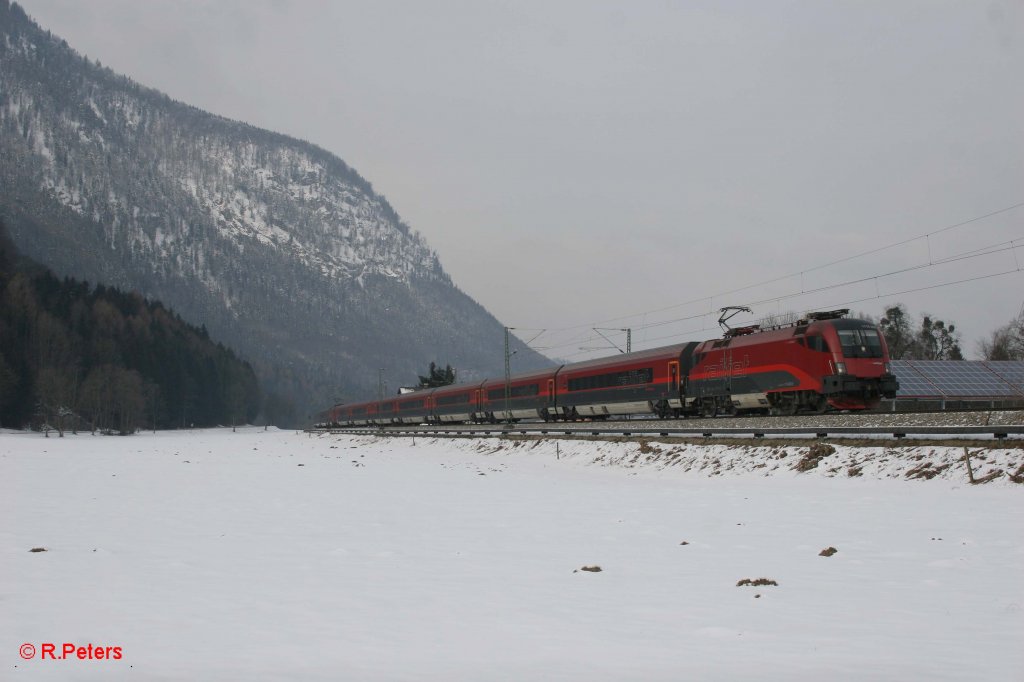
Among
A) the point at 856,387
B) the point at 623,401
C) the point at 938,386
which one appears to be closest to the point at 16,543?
the point at 856,387

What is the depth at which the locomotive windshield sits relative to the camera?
3300 cm

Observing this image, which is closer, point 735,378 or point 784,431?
point 784,431

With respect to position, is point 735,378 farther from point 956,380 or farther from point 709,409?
point 956,380

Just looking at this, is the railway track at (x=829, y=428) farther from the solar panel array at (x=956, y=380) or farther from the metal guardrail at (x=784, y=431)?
the solar panel array at (x=956, y=380)

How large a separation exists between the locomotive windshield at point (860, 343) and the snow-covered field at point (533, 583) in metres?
10.2

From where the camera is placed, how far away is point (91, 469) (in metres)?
36.7

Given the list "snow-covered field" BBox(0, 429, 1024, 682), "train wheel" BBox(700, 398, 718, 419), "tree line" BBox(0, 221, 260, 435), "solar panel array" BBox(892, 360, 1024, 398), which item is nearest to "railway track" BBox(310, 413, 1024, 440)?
"snow-covered field" BBox(0, 429, 1024, 682)

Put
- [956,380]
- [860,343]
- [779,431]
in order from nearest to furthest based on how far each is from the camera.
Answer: [779,431]
[860,343]
[956,380]

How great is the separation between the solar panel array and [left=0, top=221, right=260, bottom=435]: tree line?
315ft

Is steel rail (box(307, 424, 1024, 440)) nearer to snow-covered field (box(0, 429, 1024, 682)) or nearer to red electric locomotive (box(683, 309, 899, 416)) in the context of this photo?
snow-covered field (box(0, 429, 1024, 682))

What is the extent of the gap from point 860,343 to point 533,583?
26.1 meters

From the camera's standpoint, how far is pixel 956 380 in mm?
64438

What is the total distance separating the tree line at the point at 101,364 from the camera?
117875 mm

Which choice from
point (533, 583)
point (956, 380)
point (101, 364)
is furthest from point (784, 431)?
point (101, 364)
